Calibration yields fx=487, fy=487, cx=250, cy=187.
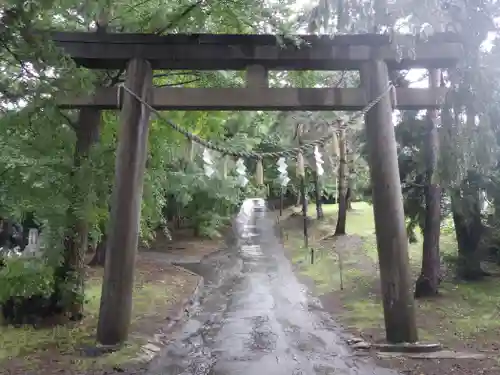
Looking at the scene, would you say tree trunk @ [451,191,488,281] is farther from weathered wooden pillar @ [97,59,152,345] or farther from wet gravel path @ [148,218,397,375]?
weathered wooden pillar @ [97,59,152,345]

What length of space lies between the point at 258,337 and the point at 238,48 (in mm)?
4875

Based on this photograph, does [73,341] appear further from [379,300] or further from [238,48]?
[379,300]

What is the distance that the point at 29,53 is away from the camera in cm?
479

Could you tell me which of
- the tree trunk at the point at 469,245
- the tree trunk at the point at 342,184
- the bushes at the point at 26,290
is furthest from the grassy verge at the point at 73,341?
the tree trunk at the point at 342,184

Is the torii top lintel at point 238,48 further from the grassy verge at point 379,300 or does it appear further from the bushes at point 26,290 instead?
the grassy verge at point 379,300

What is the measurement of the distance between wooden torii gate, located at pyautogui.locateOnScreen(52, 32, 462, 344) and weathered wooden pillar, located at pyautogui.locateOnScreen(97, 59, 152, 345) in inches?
0.6

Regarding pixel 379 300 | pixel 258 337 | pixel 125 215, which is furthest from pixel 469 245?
pixel 125 215

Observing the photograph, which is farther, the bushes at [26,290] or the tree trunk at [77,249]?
the tree trunk at [77,249]

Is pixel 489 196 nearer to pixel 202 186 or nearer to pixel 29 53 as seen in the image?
pixel 29 53

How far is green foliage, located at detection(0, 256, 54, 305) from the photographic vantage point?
8000 millimetres

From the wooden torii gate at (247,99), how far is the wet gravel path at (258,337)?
989 mm

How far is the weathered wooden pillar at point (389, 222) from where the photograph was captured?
717cm

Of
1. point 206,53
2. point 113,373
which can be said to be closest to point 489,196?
point 206,53

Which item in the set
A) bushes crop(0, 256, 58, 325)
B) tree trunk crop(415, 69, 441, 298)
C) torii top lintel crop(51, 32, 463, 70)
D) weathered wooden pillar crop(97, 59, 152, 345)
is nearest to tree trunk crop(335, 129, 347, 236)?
tree trunk crop(415, 69, 441, 298)
